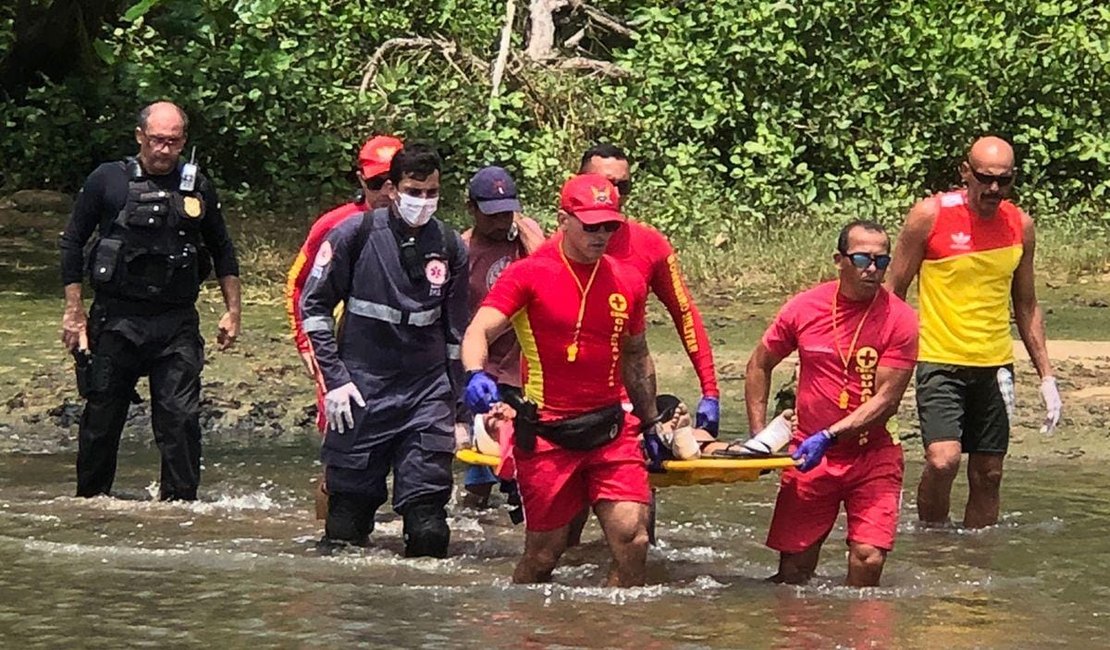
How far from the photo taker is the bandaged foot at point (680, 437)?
790 centimetres

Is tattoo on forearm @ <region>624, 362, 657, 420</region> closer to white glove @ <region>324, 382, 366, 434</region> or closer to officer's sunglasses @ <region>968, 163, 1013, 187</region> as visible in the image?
white glove @ <region>324, 382, 366, 434</region>

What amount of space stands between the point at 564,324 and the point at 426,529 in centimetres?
134

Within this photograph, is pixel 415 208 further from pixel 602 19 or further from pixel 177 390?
pixel 602 19

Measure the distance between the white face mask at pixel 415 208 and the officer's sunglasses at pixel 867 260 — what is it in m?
1.63

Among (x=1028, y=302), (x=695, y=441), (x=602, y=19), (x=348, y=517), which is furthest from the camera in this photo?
(x=602, y=19)

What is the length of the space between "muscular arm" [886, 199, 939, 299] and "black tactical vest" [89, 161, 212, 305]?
3.12 metres

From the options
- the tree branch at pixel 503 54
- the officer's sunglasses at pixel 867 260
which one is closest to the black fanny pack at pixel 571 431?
the officer's sunglasses at pixel 867 260

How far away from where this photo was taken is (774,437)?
7.89 meters

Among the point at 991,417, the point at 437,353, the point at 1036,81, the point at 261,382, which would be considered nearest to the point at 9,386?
the point at 261,382

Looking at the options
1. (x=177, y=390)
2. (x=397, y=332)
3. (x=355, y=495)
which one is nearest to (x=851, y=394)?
(x=397, y=332)

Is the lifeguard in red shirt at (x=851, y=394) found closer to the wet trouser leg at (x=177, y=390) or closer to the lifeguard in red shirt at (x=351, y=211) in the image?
the lifeguard in red shirt at (x=351, y=211)

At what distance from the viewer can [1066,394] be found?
510 inches

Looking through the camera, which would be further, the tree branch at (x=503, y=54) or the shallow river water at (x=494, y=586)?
the tree branch at (x=503, y=54)

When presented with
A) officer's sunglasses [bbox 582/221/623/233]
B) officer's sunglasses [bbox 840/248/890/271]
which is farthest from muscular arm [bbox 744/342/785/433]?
officer's sunglasses [bbox 582/221/623/233]
